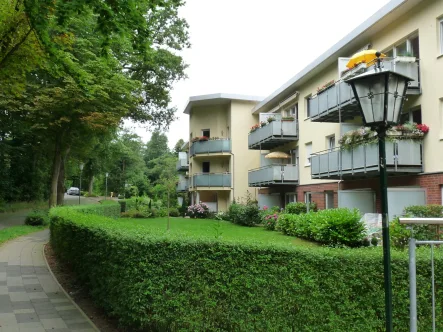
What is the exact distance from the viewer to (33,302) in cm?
700

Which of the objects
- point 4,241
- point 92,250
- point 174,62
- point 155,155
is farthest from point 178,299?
point 155,155

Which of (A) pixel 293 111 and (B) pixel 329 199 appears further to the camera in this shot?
(A) pixel 293 111

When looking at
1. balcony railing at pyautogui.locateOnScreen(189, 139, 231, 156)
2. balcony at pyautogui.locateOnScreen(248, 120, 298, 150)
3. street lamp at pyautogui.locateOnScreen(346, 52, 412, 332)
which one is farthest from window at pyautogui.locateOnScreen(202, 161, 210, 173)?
street lamp at pyautogui.locateOnScreen(346, 52, 412, 332)

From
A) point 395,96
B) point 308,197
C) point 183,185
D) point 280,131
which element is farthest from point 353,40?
point 183,185

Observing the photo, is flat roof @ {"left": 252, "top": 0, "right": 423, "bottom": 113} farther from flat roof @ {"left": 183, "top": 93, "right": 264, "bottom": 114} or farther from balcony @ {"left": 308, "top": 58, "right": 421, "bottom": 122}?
flat roof @ {"left": 183, "top": 93, "right": 264, "bottom": 114}

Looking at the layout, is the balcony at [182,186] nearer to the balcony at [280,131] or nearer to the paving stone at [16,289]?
the balcony at [280,131]

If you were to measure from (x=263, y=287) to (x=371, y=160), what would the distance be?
1087 cm

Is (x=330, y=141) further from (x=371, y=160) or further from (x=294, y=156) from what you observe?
(x=371, y=160)

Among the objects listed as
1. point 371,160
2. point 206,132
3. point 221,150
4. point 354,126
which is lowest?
point 371,160

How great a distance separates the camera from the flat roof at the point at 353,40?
14529 millimetres

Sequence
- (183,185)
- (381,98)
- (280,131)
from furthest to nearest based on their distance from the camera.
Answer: (183,185), (280,131), (381,98)

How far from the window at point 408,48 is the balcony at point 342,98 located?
594mm

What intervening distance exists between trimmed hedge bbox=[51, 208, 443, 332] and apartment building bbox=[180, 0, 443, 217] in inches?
373

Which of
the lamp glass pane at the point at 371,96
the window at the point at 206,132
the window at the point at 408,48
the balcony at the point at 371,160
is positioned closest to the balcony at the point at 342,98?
the window at the point at 408,48
